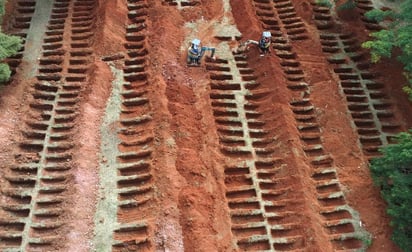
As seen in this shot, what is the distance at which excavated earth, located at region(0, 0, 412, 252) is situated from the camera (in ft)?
29.3

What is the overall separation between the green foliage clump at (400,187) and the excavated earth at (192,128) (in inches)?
16.3

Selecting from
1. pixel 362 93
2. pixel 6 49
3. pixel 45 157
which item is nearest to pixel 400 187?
pixel 362 93

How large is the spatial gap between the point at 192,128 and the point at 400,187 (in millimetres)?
4313

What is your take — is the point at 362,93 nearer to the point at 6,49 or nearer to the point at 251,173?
the point at 251,173

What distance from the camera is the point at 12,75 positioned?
1107 centimetres

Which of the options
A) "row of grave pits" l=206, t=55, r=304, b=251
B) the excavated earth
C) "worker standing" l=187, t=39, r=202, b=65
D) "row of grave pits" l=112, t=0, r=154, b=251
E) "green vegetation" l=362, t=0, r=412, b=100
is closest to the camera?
"row of grave pits" l=112, t=0, r=154, b=251

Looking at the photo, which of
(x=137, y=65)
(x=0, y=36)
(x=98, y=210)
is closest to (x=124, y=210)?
(x=98, y=210)

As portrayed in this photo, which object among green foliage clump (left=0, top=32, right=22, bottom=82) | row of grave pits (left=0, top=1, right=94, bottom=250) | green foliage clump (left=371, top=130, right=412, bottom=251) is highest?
green foliage clump (left=0, top=32, right=22, bottom=82)

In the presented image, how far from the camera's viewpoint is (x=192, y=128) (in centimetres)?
1027

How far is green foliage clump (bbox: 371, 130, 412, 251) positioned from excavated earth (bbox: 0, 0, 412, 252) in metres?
0.41

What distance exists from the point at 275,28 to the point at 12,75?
6777mm

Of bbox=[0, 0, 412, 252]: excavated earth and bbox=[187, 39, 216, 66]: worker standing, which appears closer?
bbox=[0, 0, 412, 252]: excavated earth

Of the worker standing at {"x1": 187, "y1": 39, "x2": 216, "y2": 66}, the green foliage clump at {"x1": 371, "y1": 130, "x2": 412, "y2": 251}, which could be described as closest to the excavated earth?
the worker standing at {"x1": 187, "y1": 39, "x2": 216, "y2": 66}

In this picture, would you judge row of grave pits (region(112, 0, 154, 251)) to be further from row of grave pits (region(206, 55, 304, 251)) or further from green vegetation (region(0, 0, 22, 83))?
green vegetation (region(0, 0, 22, 83))
